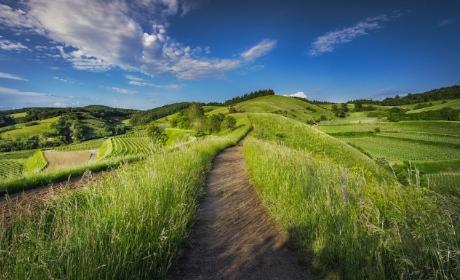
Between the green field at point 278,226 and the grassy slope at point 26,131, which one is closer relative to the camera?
the green field at point 278,226

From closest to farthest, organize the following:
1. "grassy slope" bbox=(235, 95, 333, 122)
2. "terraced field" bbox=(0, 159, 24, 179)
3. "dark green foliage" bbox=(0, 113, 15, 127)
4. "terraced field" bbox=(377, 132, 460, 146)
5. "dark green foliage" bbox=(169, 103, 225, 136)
A: "terraced field" bbox=(377, 132, 460, 146) → "dark green foliage" bbox=(169, 103, 225, 136) → "terraced field" bbox=(0, 159, 24, 179) → "grassy slope" bbox=(235, 95, 333, 122) → "dark green foliage" bbox=(0, 113, 15, 127)

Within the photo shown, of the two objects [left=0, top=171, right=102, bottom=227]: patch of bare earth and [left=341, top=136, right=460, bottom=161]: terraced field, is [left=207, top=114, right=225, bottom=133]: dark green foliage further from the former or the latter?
[left=0, top=171, right=102, bottom=227]: patch of bare earth

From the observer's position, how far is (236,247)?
5.01 m

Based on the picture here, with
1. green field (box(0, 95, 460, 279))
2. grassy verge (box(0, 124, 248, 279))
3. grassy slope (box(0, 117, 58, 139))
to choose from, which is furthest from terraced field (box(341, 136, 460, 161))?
grassy slope (box(0, 117, 58, 139))

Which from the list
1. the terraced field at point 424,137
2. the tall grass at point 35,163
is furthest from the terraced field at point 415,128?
the tall grass at point 35,163

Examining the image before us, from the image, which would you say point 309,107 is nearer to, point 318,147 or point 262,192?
point 318,147

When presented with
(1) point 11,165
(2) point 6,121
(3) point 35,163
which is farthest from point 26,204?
(2) point 6,121

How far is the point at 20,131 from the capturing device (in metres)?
117

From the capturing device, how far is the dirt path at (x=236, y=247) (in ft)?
13.6

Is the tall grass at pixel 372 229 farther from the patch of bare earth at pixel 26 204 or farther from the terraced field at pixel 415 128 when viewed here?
the terraced field at pixel 415 128

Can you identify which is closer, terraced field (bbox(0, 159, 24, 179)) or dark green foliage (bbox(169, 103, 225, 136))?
dark green foliage (bbox(169, 103, 225, 136))

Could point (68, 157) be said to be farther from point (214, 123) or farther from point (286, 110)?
point (286, 110)

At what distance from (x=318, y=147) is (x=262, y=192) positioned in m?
15.4

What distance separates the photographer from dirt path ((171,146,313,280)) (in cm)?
416
